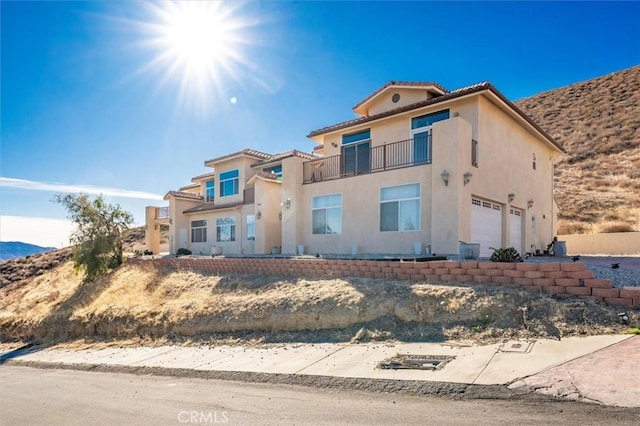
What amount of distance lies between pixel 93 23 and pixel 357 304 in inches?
531

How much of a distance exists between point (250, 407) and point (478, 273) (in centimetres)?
658

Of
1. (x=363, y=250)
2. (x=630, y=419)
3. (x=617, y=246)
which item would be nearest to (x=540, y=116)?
(x=617, y=246)

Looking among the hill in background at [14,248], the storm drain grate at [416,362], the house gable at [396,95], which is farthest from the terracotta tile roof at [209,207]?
the hill in background at [14,248]

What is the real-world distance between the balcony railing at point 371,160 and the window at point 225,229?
8824 mm

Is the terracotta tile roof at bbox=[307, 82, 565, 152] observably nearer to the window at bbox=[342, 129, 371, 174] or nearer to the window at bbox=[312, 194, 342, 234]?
the window at bbox=[342, 129, 371, 174]

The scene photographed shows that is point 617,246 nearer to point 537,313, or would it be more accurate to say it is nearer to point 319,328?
point 537,313

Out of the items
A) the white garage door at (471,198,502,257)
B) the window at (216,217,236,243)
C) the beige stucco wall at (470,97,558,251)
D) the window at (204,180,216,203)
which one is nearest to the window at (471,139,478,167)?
the beige stucco wall at (470,97,558,251)

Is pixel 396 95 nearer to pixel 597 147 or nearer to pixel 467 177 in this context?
pixel 467 177

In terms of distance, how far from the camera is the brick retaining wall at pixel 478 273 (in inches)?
329

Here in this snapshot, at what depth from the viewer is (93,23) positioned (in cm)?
1423

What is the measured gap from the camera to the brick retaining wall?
836 centimetres

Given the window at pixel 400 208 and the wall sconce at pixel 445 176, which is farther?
the window at pixel 400 208

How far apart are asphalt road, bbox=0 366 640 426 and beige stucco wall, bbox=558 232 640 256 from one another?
21169 millimetres

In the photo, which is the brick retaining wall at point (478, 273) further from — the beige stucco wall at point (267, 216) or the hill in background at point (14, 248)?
the hill in background at point (14, 248)
